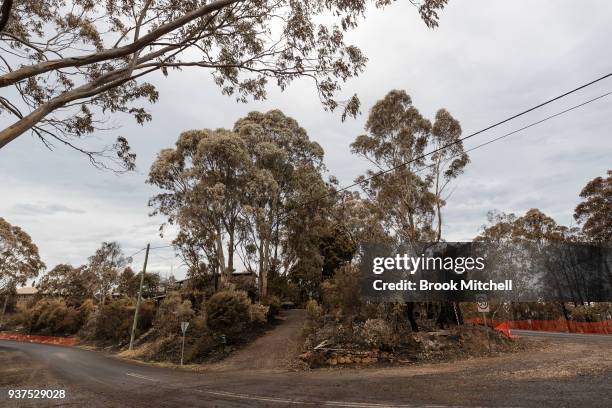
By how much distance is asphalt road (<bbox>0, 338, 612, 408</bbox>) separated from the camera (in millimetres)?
8680

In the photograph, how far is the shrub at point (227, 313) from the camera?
23.8 meters

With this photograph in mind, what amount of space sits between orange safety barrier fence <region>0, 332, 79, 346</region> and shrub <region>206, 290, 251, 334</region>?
2904cm

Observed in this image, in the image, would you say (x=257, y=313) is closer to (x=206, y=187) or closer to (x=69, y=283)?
(x=206, y=187)

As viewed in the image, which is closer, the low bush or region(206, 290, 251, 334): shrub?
region(206, 290, 251, 334): shrub

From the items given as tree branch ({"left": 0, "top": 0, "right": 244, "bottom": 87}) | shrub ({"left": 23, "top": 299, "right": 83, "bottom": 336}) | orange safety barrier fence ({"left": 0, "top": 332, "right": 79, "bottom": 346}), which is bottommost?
orange safety barrier fence ({"left": 0, "top": 332, "right": 79, "bottom": 346})

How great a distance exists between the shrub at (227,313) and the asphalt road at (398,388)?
318 inches

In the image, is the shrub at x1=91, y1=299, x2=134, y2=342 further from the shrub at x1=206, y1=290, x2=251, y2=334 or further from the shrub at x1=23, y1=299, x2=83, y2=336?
the shrub at x1=206, y1=290, x2=251, y2=334

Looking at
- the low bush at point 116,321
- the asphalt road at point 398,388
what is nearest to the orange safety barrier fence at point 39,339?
the low bush at point 116,321

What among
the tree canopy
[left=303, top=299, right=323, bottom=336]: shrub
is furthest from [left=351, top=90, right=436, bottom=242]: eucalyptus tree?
the tree canopy

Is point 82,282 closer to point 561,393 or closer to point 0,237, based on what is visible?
point 0,237

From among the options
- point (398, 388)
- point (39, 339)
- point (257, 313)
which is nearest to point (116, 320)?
point (257, 313)

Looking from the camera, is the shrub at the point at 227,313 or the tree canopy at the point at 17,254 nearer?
the shrub at the point at 227,313

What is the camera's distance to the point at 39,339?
49688mm

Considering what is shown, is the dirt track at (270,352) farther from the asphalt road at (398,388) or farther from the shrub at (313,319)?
the asphalt road at (398,388)
